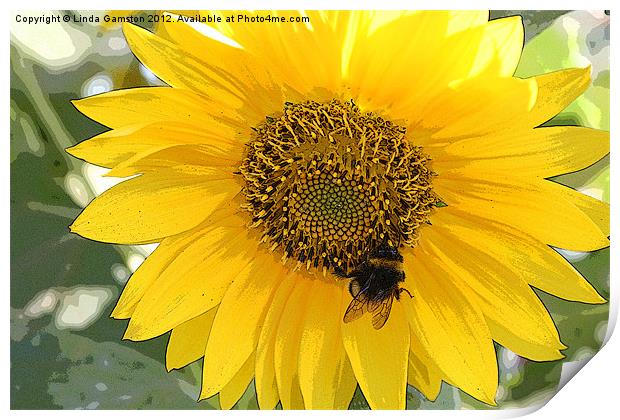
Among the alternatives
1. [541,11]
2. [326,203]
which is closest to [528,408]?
[326,203]

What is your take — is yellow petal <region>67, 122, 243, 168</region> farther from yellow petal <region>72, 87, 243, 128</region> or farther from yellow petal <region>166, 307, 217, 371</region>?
yellow petal <region>166, 307, 217, 371</region>

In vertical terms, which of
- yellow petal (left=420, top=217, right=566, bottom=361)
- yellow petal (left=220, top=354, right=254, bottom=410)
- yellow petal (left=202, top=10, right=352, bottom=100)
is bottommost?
yellow petal (left=220, top=354, right=254, bottom=410)

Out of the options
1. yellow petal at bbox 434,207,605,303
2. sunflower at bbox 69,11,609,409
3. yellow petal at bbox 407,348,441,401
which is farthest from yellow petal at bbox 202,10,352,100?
yellow petal at bbox 407,348,441,401

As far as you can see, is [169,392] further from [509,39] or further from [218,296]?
[509,39]

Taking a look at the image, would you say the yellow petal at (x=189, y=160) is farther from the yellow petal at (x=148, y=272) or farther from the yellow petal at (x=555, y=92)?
the yellow petal at (x=555, y=92)

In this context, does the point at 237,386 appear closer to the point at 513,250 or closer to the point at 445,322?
the point at 445,322

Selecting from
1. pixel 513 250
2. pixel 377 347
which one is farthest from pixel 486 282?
pixel 377 347
